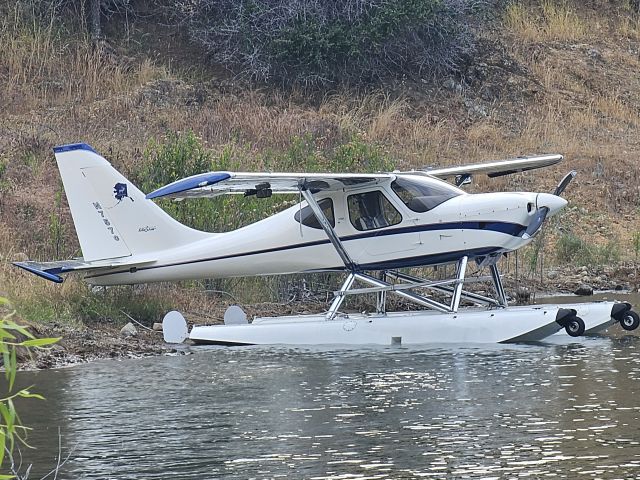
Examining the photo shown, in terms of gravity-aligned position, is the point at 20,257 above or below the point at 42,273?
above

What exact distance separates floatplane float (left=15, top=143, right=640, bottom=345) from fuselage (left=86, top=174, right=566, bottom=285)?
1cm

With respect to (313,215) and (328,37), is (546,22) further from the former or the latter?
(313,215)

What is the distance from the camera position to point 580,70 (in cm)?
3366

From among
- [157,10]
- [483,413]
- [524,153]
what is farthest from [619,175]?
[483,413]

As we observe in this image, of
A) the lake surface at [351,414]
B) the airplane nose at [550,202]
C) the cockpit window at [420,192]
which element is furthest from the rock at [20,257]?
the airplane nose at [550,202]

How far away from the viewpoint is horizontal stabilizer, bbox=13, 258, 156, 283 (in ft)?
51.5

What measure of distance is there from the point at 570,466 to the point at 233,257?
812cm

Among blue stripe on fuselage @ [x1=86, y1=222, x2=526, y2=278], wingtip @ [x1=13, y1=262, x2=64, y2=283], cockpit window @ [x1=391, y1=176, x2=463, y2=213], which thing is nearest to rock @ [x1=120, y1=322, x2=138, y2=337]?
blue stripe on fuselage @ [x1=86, y1=222, x2=526, y2=278]

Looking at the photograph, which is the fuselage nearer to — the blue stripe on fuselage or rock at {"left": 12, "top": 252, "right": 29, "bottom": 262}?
the blue stripe on fuselage

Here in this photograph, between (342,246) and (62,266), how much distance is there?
3.34 meters

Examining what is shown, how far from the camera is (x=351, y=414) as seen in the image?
35.9 feet

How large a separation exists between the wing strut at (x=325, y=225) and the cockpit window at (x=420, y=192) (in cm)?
91

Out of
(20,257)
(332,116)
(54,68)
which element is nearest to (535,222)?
(20,257)

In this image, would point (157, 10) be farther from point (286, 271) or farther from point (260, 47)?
point (286, 271)
